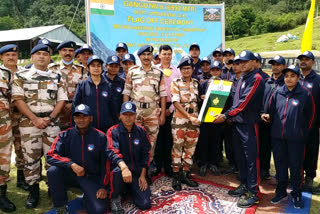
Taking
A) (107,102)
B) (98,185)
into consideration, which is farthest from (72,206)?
(107,102)

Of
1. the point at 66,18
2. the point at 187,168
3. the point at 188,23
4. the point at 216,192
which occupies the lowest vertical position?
the point at 216,192

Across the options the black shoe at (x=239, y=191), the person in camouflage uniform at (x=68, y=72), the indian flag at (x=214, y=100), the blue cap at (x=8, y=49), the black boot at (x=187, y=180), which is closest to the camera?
the blue cap at (x=8, y=49)

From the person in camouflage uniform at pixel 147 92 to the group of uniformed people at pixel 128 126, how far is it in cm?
2

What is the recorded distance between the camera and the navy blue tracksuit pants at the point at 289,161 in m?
3.53

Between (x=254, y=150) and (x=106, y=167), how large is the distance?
2.07 meters

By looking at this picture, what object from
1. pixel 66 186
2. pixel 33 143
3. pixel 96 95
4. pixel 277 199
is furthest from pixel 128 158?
pixel 277 199

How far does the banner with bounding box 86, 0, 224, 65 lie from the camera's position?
20.2 feet

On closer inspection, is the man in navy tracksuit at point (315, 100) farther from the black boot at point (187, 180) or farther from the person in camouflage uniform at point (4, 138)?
the person in camouflage uniform at point (4, 138)

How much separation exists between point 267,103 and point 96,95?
2.57 metres

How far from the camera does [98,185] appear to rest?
11.7 ft

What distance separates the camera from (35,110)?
3646mm

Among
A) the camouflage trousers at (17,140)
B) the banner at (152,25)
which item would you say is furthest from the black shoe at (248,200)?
the banner at (152,25)

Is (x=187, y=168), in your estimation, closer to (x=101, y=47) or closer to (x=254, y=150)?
(x=254, y=150)

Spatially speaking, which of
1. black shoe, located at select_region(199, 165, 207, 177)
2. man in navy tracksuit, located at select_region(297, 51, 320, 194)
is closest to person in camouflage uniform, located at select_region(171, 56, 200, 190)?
black shoe, located at select_region(199, 165, 207, 177)
